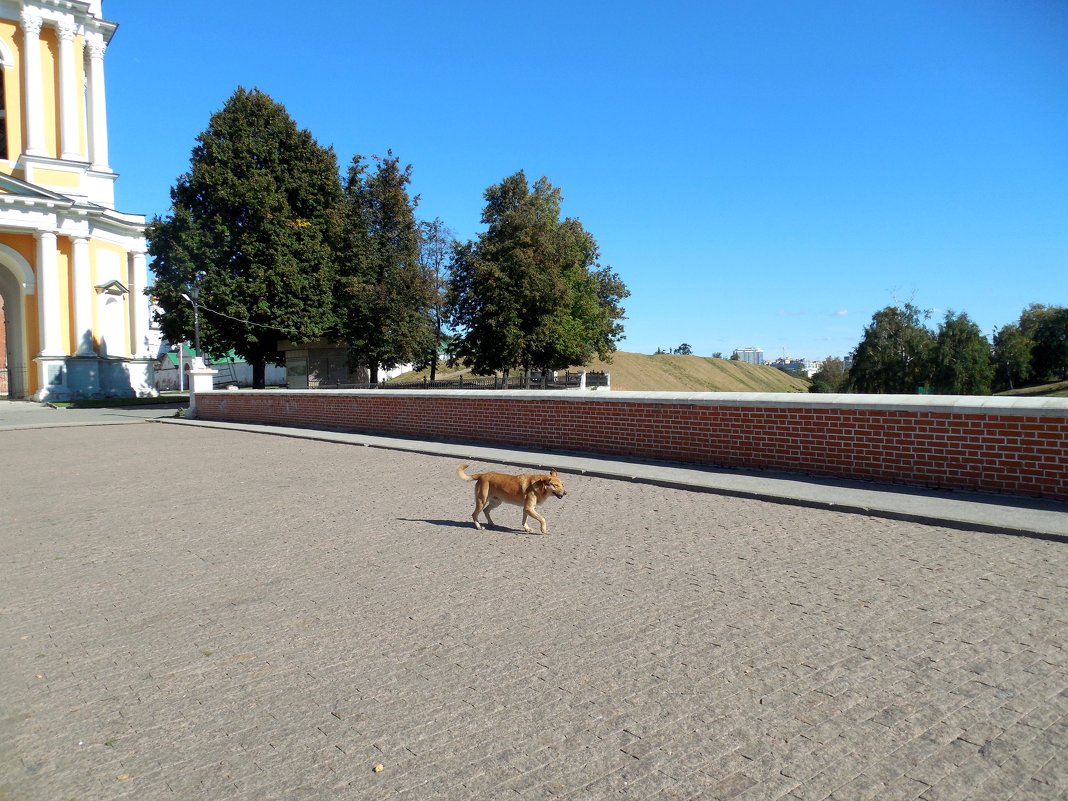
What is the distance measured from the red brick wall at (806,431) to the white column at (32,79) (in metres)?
38.0

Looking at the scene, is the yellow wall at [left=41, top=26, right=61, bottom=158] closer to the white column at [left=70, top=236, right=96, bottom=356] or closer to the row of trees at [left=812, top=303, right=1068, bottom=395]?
the white column at [left=70, top=236, right=96, bottom=356]

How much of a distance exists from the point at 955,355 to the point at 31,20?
259 ft

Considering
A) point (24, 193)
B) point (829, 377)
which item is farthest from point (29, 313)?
point (829, 377)

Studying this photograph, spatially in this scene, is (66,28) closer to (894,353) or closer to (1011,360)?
(894,353)

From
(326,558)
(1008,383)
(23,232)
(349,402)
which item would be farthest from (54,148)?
(1008,383)

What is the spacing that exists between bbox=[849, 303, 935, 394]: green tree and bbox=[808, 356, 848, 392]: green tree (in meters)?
20.3

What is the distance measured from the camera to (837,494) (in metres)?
8.74

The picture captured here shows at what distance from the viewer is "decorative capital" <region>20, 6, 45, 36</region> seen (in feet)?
134

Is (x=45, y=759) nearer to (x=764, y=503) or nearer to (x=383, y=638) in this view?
(x=383, y=638)

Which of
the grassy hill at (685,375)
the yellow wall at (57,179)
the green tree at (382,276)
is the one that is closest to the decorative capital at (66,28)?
the yellow wall at (57,179)

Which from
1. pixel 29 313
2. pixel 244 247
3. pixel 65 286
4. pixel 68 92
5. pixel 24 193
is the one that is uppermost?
pixel 68 92

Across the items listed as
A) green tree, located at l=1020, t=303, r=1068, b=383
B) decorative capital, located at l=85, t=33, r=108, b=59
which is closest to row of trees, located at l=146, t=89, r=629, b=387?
decorative capital, located at l=85, t=33, r=108, b=59

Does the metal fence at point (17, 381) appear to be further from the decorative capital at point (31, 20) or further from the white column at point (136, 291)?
the decorative capital at point (31, 20)

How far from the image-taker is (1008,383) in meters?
80.8
